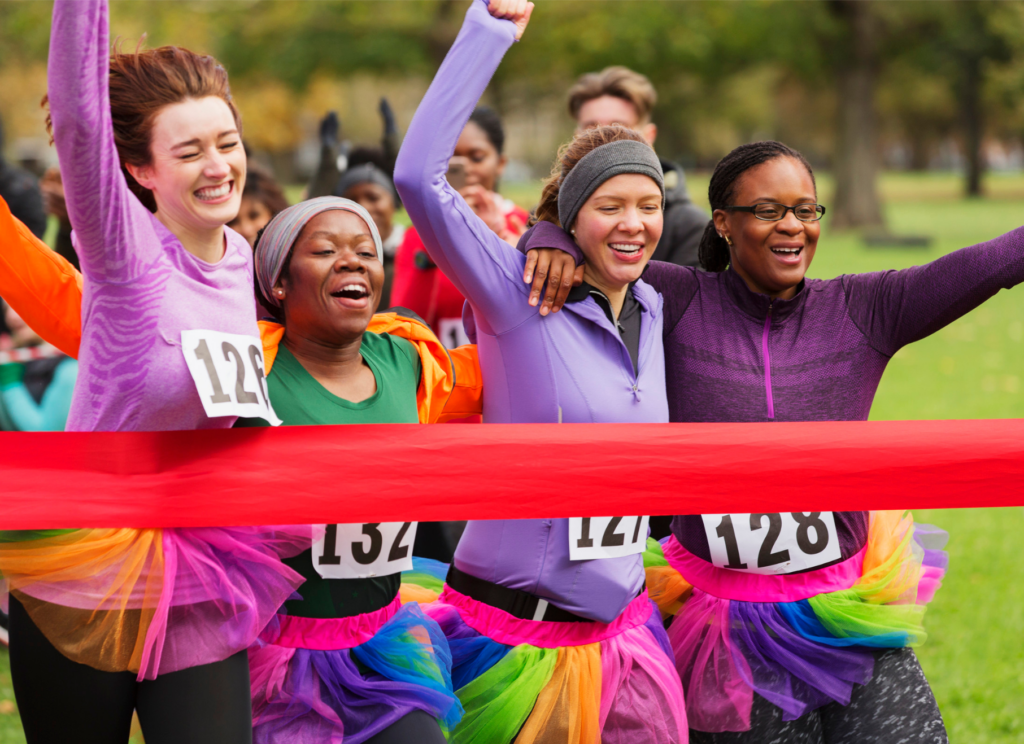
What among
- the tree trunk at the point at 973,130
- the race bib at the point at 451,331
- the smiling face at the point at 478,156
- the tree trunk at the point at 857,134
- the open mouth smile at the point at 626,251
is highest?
the tree trunk at the point at 973,130

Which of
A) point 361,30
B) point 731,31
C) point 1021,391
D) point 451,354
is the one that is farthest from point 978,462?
point 361,30

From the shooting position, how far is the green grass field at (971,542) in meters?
4.51

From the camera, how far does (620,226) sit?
2.78m

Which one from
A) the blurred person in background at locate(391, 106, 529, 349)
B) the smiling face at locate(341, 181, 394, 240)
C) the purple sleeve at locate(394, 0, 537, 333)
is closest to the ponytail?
the purple sleeve at locate(394, 0, 537, 333)

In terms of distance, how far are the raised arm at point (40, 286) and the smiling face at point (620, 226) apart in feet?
4.20

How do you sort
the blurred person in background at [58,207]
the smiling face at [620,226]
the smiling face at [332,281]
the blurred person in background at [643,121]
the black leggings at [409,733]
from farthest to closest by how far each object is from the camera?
the blurred person in background at [58,207]
the blurred person in background at [643,121]
the smiling face at [620,226]
the smiling face at [332,281]
the black leggings at [409,733]

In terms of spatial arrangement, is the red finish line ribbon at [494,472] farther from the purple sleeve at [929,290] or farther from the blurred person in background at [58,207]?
the blurred person in background at [58,207]

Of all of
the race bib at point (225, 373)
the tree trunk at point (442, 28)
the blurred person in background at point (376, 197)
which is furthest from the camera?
the tree trunk at point (442, 28)

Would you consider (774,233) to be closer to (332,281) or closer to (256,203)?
(332,281)

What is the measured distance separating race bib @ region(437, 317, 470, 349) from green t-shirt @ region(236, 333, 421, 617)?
1930mm

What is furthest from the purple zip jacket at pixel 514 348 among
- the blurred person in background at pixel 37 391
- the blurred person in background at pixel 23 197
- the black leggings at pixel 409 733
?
the blurred person in background at pixel 23 197

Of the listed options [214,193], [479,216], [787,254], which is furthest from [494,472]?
[479,216]

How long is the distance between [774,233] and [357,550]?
1402mm

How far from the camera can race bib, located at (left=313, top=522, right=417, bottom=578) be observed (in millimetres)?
2629
